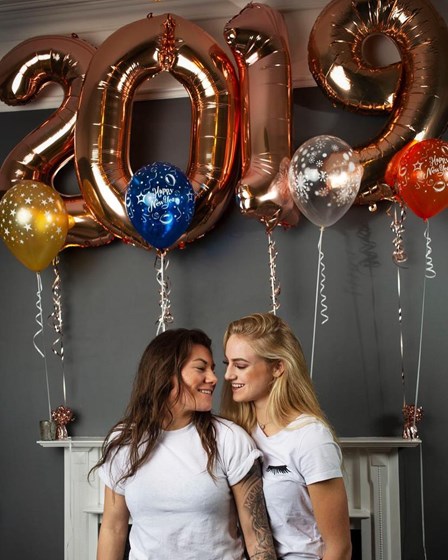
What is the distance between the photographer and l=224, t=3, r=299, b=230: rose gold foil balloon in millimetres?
Result: 3199

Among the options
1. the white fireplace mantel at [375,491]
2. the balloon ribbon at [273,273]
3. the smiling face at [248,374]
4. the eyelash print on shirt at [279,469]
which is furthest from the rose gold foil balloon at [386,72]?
the eyelash print on shirt at [279,469]

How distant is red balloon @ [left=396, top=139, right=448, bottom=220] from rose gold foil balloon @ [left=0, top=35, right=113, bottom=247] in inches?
50.3

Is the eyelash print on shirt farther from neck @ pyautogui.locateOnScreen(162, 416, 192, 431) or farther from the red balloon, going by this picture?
the red balloon

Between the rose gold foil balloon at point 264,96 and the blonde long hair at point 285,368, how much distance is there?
81 cm

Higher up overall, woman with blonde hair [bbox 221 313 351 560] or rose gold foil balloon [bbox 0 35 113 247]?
rose gold foil balloon [bbox 0 35 113 247]

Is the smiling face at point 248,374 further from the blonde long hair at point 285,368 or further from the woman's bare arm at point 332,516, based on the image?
the woman's bare arm at point 332,516

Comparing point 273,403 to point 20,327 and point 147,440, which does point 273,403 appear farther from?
point 20,327

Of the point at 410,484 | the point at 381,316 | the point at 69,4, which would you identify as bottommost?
the point at 410,484

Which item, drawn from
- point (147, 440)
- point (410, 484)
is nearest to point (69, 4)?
point (147, 440)

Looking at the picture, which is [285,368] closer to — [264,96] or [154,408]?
[154,408]

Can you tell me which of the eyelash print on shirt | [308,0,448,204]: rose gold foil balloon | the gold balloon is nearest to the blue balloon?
the gold balloon

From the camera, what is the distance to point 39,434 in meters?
3.77

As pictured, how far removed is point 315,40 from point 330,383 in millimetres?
1356

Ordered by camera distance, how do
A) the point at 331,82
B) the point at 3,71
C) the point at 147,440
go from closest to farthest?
1. the point at 147,440
2. the point at 331,82
3. the point at 3,71
